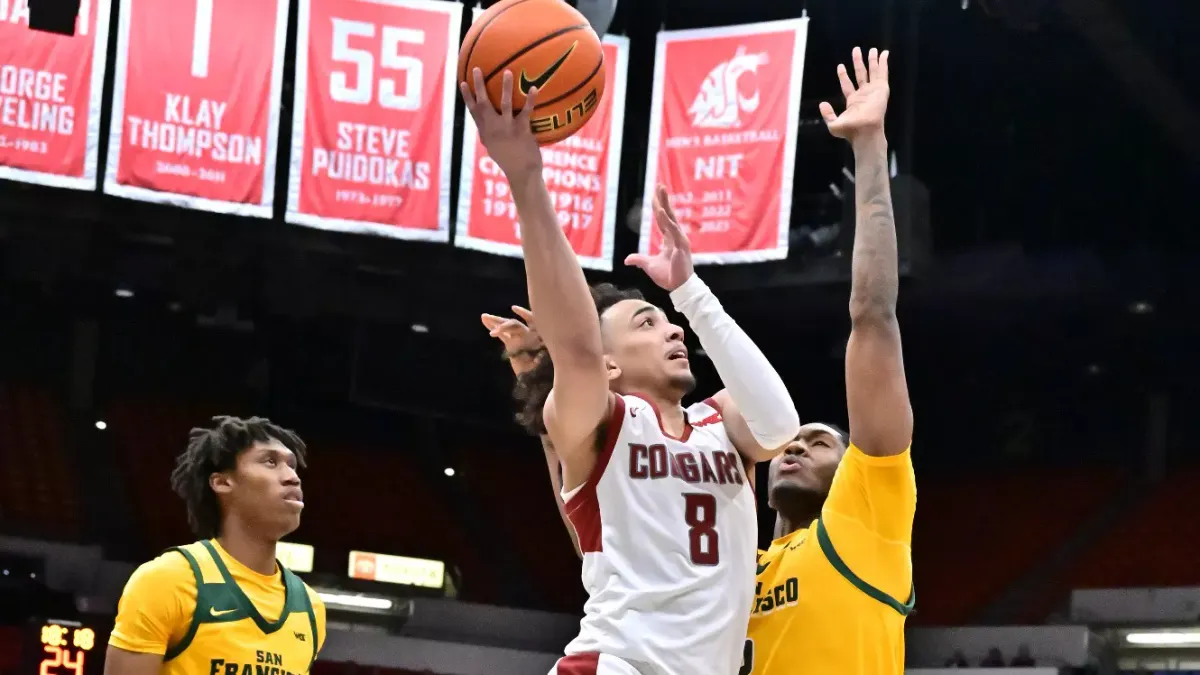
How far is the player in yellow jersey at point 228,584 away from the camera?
4.01 m

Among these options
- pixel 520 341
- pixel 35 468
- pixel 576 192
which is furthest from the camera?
pixel 35 468

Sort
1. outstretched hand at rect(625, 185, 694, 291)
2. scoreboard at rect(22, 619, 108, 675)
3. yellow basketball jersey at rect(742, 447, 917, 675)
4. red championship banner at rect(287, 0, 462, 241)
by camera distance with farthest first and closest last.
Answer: scoreboard at rect(22, 619, 108, 675) → red championship banner at rect(287, 0, 462, 241) → yellow basketball jersey at rect(742, 447, 917, 675) → outstretched hand at rect(625, 185, 694, 291)

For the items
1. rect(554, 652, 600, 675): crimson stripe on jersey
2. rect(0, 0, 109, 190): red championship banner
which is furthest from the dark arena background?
rect(554, 652, 600, 675): crimson stripe on jersey

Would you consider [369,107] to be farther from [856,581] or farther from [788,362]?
[856,581]

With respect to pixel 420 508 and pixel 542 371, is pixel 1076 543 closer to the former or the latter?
pixel 420 508

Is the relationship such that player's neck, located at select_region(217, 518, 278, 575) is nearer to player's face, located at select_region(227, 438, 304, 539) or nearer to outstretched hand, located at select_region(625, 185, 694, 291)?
player's face, located at select_region(227, 438, 304, 539)

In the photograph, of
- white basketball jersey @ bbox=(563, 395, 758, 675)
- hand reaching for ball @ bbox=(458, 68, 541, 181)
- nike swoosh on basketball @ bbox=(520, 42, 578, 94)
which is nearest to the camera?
hand reaching for ball @ bbox=(458, 68, 541, 181)

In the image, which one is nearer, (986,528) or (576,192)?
(576,192)

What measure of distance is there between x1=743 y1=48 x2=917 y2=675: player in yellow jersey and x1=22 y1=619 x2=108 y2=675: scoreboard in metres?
8.90

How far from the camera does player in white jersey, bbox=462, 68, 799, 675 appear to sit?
293 centimetres

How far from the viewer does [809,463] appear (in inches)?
159

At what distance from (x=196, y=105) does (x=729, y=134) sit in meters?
4.11

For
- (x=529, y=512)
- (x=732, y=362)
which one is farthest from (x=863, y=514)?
(x=529, y=512)

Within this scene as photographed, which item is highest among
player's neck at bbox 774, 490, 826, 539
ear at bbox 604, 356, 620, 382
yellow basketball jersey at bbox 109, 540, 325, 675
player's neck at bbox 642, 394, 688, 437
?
ear at bbox 604, 356, 620, 382
